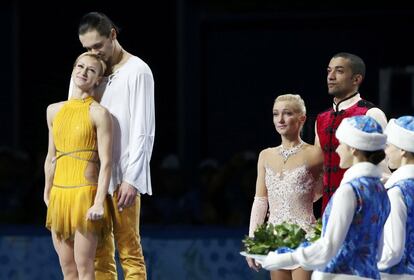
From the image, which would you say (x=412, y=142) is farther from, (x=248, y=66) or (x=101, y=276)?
(x=248, y=66)

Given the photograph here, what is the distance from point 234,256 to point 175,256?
0.33 meters

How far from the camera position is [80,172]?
228 inches

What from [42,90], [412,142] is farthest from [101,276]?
[42,90]

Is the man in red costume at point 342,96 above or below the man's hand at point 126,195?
above

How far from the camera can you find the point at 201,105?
1099 cm

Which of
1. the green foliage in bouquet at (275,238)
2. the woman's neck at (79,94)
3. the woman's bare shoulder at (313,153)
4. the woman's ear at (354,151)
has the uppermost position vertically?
the woman's neck at (79,94)

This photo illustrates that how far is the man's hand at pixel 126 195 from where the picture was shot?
5.79m

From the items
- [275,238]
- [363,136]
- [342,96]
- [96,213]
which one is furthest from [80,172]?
[363,136]

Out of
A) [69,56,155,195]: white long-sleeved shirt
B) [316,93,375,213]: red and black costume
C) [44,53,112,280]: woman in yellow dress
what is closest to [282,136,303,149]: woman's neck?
[316,93,375,213]: red and black costume

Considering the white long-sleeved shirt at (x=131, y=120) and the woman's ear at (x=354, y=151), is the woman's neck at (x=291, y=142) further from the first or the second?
the woman's ear at (x=354, y=151)

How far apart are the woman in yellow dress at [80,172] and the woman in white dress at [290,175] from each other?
2.42 feet

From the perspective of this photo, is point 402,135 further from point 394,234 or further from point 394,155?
point 394,234

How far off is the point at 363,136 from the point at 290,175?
121 centimetres

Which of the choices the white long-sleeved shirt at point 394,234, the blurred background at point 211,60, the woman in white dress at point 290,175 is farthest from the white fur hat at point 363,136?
the blurred background at point 211,60
